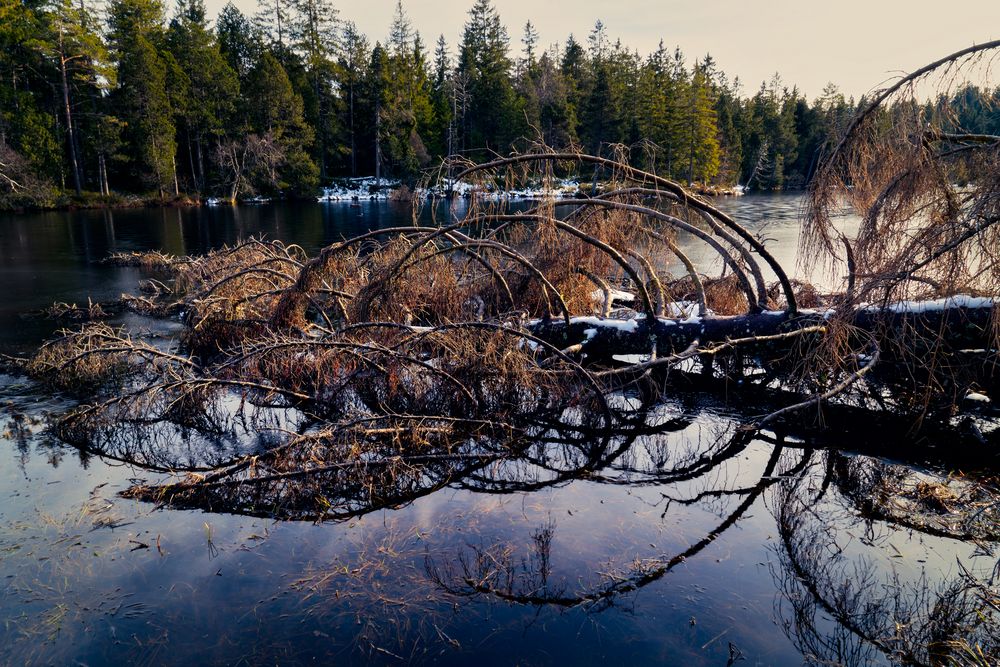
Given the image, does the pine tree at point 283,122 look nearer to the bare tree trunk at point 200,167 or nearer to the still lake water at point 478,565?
the bare tree trunk at point 200,167

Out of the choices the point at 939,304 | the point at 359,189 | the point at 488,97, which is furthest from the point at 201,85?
the point at 939,304

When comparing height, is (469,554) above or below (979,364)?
below

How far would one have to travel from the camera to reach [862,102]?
6.85 m

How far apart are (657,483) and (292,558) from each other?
3587 millimetres

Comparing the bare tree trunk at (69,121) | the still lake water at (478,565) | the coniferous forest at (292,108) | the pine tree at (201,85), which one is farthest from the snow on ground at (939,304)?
the pine tree at (201,85)

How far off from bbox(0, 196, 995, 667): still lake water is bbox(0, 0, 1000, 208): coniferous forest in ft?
119

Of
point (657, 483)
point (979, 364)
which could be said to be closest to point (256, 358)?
point (657, 483)

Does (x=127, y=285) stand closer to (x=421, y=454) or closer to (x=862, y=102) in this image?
(x=421, y=454)

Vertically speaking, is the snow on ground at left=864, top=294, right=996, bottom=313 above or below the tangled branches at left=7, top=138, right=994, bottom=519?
above

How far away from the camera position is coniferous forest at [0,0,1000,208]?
43.0m

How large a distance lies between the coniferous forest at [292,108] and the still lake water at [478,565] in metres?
36.2

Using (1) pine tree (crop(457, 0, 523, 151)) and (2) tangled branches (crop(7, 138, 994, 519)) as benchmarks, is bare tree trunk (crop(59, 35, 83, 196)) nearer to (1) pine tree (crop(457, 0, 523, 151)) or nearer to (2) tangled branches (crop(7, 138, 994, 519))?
(1) pine tree (crop(457, 0, 523, 151))

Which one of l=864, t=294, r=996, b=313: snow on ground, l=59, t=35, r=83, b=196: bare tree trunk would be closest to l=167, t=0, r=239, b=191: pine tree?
l=59, t=35, r=83, b=196: bare tree trunk

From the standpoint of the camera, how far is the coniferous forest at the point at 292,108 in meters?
43.0
